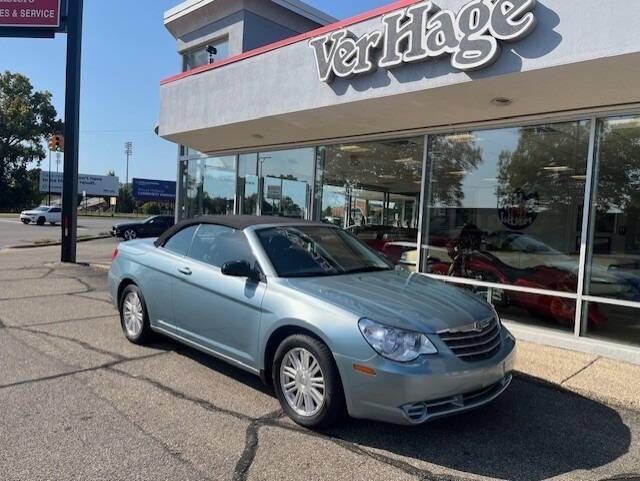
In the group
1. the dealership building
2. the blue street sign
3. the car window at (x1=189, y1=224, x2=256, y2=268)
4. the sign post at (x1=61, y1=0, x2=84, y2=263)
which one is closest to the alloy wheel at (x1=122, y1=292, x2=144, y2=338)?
the car window at (x1=189, y1=224, x2=256, y2=268)

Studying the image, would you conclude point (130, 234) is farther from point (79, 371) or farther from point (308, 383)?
point (308, 383)

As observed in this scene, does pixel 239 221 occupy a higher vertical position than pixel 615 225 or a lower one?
lower

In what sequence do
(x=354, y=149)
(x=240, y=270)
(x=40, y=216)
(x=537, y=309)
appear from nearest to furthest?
(x=240, y=270) < (x=537, y=309) < (x=354, y=149) < (x=40, y=216)

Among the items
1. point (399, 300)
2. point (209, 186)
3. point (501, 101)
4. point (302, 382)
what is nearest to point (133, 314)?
point (302, 382)

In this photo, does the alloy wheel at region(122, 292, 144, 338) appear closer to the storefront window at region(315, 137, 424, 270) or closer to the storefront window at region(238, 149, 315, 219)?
the storefront window at region(315, 137, 424, 270)

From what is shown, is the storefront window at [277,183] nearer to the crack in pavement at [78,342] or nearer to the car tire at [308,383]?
the crack in pavement at [78,342]

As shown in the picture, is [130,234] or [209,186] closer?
[209,186]

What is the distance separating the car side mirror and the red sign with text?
40.4 ft

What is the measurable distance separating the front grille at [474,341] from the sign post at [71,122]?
12414mm

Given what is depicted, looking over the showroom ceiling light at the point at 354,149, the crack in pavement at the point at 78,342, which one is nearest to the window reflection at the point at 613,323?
the showroom ceiling light at the point at 354,149

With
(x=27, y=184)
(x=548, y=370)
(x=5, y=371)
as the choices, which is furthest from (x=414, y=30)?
→ (x=27, y=184)

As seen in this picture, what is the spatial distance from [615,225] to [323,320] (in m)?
4.92

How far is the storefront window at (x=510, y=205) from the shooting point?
7262mm

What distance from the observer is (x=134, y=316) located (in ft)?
19.3
